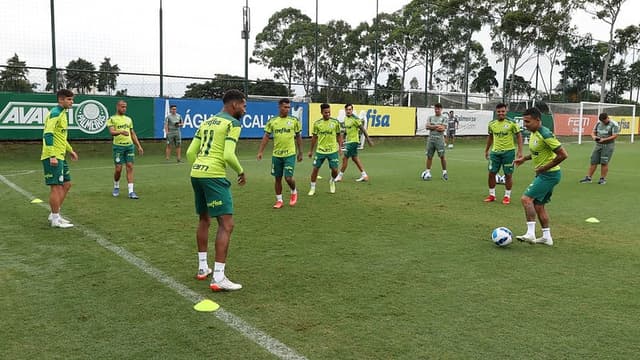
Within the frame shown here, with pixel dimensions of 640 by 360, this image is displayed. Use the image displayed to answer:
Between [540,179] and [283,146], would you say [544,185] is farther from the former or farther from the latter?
[283,146]

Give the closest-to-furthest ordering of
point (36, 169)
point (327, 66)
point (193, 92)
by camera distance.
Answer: point (36, 169)
point (193, 92)
point (327, 66)

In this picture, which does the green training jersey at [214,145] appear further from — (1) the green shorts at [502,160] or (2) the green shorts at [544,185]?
(1) the green shorts at [502,160]

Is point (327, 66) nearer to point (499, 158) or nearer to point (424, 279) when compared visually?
point (499, 158)

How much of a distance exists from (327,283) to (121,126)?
6.79m

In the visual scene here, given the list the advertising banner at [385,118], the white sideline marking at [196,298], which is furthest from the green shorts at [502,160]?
the advertising banner at [385,118]

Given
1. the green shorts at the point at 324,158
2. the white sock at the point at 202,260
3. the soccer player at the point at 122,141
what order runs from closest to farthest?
1. the white sock at the point at 202,260
2. the soccer player at the point at 122,141
3. the green shorts at the point at 324,158

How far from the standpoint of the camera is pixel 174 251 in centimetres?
625

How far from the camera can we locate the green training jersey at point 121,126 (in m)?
10.1

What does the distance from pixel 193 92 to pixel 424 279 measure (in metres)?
18.5

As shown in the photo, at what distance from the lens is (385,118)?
2762cm

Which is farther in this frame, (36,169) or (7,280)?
(36,169)

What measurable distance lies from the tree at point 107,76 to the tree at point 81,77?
216mm

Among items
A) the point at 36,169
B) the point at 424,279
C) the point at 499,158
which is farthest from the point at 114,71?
the point at 424,279

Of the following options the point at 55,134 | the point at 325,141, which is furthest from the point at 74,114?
the point at 55,134
